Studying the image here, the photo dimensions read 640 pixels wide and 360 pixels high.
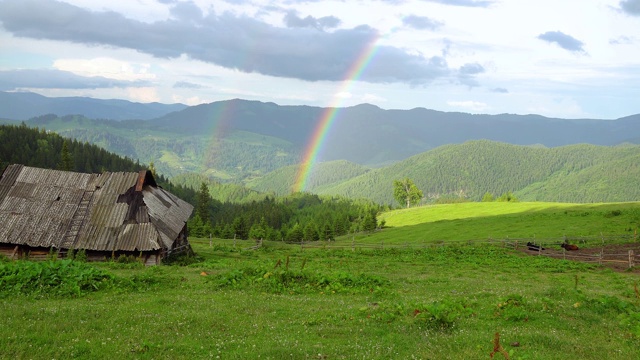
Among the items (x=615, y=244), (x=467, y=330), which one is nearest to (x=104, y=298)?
(x=467, y=330)

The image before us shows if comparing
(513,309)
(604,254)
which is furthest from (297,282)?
(604,254)

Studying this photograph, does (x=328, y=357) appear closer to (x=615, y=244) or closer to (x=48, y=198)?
(x=48, y=198)

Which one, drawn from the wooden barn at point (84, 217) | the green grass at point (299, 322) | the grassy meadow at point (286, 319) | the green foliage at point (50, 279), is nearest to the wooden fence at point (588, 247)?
the grassy meadow at point (286, 319)

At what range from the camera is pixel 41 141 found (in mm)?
189000

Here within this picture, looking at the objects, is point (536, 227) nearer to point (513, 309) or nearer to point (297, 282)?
point (297, 282)

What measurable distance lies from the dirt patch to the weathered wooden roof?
3986 centimetres

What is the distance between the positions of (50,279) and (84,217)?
996 inches

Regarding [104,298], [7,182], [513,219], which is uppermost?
[7,182]

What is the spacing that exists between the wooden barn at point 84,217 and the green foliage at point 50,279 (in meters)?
19.8

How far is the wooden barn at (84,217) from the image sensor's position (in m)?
39.4

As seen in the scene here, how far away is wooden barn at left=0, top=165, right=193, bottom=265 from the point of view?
39.4 meters

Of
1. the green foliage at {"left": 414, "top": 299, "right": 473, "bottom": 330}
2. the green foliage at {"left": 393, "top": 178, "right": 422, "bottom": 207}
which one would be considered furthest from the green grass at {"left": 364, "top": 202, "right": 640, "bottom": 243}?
the green foliage at {"left": 393, "top": 178, "right": 422, "bottom": 207}

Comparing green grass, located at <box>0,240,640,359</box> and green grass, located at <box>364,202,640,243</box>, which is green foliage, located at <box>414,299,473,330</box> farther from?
green grass, located at <box>364,202,640,243</box>

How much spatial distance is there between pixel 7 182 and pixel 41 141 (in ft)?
562
